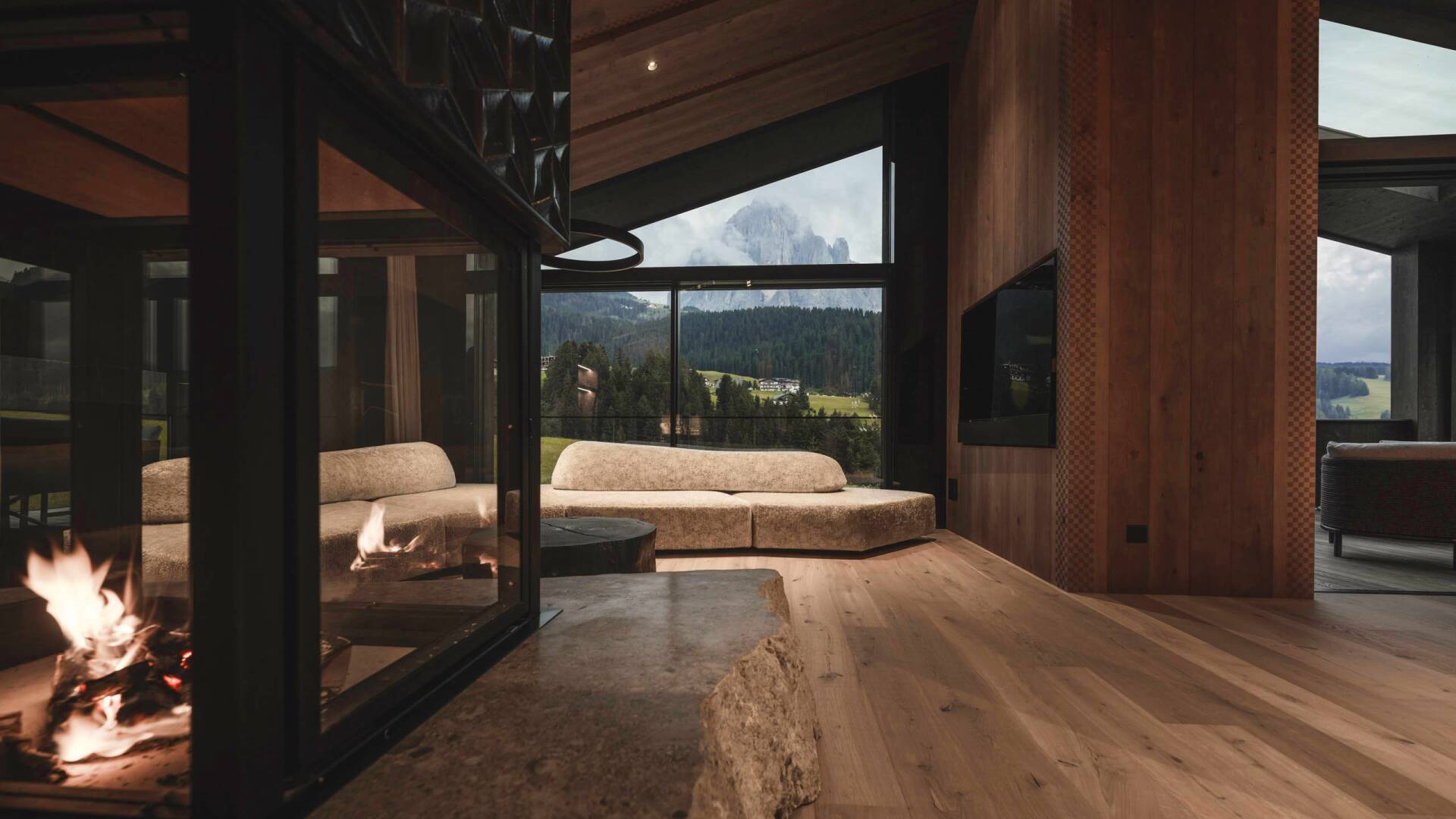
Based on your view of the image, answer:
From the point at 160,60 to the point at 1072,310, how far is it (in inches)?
124

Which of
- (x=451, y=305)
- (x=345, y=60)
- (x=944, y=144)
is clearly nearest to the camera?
(x=345, y=60)

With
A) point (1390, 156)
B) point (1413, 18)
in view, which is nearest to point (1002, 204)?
point (1390, 156)

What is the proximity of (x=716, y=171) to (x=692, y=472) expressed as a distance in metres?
3.14

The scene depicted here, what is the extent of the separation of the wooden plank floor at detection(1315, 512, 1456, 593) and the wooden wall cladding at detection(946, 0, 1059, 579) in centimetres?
134

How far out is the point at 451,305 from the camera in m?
1.10

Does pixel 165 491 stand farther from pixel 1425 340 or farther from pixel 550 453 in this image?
pixel 1425 340

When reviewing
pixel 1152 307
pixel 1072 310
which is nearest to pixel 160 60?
pixel 1072 310

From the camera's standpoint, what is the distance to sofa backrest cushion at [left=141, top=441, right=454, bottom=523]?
630 millimetres

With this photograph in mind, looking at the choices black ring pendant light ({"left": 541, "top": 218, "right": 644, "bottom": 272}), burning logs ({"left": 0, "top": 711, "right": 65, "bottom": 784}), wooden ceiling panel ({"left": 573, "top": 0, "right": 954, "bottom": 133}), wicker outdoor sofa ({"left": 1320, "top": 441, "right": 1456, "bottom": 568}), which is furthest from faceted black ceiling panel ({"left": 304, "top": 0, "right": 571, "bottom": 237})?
wicker outdoor sofa ({"left": 1320, "top": 441, "right": 1456, "bottom": 568})

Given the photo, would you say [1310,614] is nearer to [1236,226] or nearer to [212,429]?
[1236,226]

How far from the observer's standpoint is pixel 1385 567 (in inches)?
137

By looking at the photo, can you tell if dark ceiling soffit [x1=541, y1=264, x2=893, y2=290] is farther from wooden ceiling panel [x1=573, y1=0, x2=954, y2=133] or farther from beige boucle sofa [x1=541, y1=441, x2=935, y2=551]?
beige boucle sofa [x1=541, y1=441, x2=935, y2=551]

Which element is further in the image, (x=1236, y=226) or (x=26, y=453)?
(x=1236, y=226)

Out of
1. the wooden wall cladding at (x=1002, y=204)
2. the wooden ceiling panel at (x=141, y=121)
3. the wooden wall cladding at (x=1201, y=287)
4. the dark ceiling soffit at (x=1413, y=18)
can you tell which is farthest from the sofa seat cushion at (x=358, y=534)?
the dark ceiling soffit at (x=1413, y=18)
